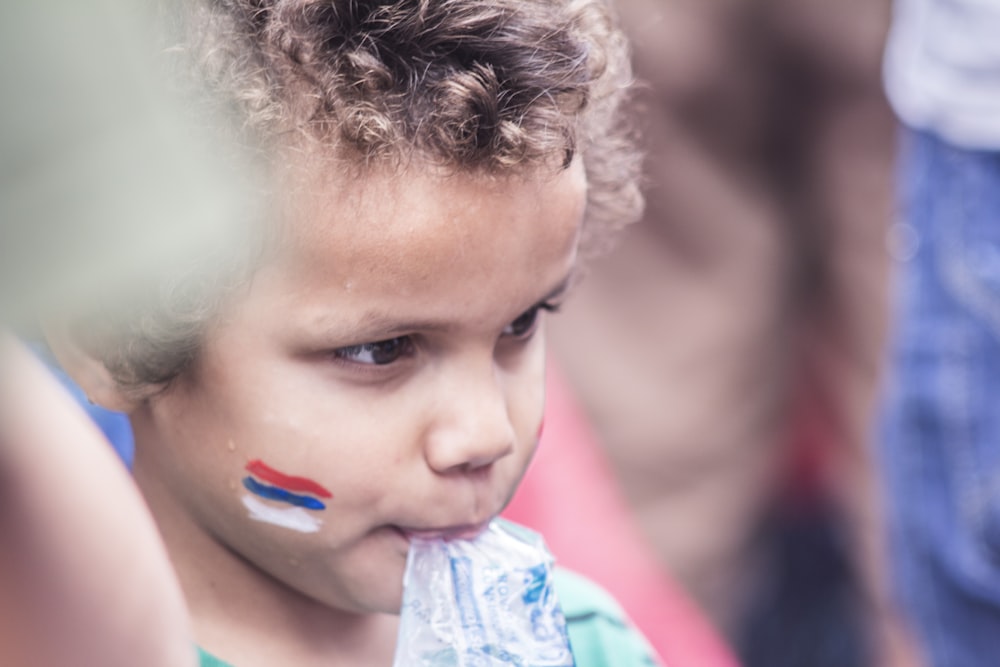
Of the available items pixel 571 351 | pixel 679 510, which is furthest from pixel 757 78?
pixel 679 510

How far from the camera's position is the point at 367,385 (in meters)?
1.21

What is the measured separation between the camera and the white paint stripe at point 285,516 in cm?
122

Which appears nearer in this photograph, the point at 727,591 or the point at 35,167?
the point at 35,167

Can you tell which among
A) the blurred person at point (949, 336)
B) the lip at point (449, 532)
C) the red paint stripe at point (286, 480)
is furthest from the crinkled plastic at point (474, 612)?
the blurred person at point (949, 336)

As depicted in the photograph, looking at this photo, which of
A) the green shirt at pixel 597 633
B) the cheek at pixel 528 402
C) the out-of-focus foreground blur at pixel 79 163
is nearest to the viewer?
the out-of-focus foreground blur at pixel 79 163

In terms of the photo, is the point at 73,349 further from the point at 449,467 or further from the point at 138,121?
the point at 138,121

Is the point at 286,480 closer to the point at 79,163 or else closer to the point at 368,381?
the point at 368,381

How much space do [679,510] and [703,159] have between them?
2.67 feet

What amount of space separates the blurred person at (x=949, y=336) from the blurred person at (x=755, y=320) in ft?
1.41

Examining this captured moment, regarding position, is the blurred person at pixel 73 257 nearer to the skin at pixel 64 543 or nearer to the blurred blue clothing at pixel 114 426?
the skin at pixel 64 543

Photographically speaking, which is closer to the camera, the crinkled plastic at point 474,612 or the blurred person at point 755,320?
the crinkled plastic at point 474,612

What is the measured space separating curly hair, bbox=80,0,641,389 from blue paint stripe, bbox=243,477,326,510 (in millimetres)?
123

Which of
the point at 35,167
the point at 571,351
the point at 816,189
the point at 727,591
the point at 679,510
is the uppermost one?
the point at 35,167

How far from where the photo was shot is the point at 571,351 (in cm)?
308
